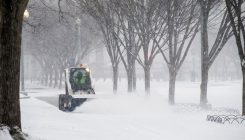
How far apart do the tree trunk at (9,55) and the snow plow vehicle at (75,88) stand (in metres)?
10.3

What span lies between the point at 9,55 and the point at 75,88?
11.6 m

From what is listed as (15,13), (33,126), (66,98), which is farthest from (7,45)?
(66,98)

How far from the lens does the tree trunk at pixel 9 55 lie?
8961mm

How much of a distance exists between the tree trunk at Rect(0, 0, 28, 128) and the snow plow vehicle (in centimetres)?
1034

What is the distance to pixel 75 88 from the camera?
20641 millimetres

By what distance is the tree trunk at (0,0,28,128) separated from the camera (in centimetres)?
896

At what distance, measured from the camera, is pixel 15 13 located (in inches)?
355

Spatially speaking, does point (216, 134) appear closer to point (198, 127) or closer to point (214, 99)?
point (198, 127)

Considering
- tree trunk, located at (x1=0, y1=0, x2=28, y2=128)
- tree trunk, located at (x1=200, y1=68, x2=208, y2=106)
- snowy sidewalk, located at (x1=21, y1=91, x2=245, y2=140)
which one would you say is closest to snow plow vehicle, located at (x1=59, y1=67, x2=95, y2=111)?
snowy sidewalk, located at (x1=21, y1=91, x2=245, y2=140)

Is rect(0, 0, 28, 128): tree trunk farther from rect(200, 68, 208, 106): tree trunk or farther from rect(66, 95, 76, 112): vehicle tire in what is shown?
rect(200, 68, 208, 106): tree trunk

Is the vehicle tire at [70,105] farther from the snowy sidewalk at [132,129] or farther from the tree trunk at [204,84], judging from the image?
the tree trunk at [204,84]

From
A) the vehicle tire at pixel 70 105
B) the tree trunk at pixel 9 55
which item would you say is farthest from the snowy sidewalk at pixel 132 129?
the vehicle tire at pixel 70 105

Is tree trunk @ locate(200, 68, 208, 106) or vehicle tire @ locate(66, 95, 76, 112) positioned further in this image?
tree trunk @ locate(200, 68, 208, 106)

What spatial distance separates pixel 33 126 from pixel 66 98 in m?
8.69
